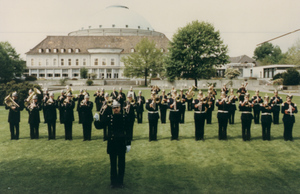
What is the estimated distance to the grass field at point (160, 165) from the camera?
6395 mm

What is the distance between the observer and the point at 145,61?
2299 inches

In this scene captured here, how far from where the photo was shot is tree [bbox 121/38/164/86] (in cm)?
5803

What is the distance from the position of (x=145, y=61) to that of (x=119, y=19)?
5375 centimetres

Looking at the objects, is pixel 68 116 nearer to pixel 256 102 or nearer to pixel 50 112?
pixel 50 112

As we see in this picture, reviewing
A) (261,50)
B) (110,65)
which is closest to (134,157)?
(110,65)

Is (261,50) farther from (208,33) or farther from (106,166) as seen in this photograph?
(106,166)

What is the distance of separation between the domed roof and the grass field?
320 feet

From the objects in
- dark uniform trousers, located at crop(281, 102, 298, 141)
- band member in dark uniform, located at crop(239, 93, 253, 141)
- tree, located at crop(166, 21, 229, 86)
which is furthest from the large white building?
dark uniform trousers, located at crop(281, 102, 298, 141)

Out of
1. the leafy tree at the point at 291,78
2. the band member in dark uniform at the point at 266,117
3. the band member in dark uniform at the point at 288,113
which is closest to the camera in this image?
the band member in dark uniform at the point at 288,113

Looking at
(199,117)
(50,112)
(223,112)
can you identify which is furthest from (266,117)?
(50,112)

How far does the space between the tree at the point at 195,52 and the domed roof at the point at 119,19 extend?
6259cm

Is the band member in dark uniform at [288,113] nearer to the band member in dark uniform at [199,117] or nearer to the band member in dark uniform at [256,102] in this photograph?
the band member in dark uniform at [256,102]

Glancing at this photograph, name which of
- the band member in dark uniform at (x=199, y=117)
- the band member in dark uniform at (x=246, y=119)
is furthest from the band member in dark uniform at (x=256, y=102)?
the band member in dark uniform at (x=199, y=117)

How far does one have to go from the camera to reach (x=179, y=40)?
149 ft
